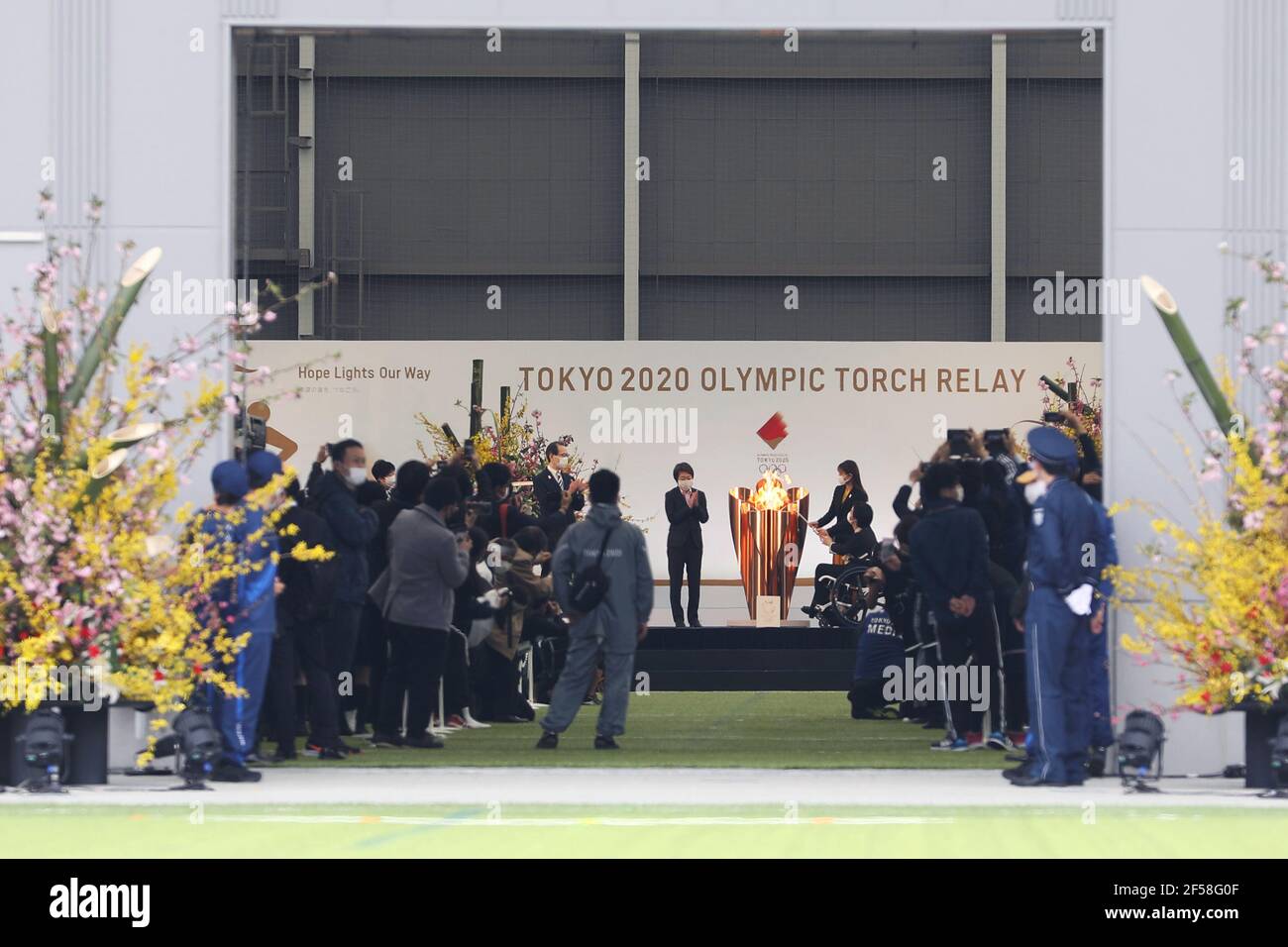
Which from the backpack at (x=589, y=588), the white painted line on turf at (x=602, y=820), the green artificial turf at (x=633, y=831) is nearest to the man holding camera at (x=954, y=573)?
the backpack at (x=589, y=588)

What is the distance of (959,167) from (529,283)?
6.19m

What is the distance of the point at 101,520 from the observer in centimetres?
1043

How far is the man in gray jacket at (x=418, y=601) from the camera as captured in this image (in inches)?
519

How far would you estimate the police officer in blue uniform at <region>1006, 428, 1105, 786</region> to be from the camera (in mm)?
10906

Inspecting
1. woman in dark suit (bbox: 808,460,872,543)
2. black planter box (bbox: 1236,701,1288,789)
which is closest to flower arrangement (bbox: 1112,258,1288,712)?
black planter box (bbox: 1236,701,1288,789)

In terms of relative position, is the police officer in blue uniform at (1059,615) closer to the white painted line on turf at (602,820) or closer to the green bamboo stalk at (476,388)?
the white painted line on turf at (602,820)

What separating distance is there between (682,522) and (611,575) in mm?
10293

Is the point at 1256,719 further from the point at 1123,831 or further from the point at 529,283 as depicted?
the point at 529,283

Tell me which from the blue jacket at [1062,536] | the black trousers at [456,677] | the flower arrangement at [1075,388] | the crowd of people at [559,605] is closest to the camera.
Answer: the blue jacket at [1062,536]

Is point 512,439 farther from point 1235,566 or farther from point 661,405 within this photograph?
point 1235,566

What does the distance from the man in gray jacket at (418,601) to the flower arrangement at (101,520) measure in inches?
85.2

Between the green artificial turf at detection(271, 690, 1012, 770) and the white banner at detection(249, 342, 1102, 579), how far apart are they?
300 inches

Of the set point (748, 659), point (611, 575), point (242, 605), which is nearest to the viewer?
point (242, 605)

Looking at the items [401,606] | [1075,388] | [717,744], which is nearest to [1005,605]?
[717,744]
